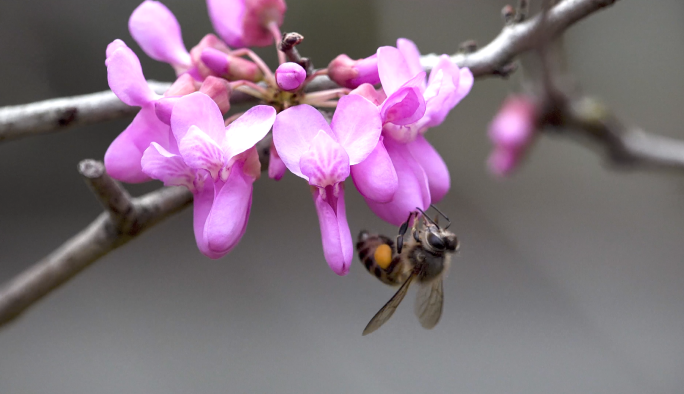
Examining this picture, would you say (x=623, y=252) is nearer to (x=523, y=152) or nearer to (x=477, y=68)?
(x=523, y=152)

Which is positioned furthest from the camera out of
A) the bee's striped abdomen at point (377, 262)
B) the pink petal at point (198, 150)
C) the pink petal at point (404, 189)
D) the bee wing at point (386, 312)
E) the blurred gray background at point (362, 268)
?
the blurred gray background at point (362, 268)

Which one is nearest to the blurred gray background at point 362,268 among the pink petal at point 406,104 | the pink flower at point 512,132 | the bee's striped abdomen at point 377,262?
the pink flower at point 512,132

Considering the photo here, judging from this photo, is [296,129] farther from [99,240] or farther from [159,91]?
[99,240]

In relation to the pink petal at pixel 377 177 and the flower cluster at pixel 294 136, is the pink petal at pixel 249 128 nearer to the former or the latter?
the flower cluster at pixel 294 136

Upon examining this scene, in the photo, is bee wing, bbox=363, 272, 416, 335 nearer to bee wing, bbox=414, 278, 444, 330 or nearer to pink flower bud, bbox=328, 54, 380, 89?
bee wing, bbox=414, 278, 444, 330

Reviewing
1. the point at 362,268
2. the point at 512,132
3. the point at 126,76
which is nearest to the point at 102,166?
the point at 126,76

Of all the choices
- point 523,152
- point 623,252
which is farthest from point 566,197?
point 523,152

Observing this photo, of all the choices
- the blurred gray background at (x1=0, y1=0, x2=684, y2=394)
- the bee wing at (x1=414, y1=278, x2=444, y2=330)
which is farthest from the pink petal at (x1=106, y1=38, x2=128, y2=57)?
the blurred gray background at (x1=0, y1=0, x2=684, y2=394)
